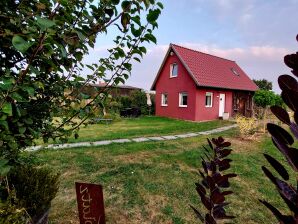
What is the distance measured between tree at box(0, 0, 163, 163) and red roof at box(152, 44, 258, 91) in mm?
17902

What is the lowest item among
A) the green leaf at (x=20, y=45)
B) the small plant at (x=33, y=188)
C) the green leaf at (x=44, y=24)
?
the small plant at (x=33, y=188)

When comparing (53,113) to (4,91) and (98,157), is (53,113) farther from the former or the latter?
(98,157)

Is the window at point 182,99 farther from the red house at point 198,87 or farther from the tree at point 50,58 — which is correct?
the tree at point 50,58

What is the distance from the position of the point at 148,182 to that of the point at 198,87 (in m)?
15.6

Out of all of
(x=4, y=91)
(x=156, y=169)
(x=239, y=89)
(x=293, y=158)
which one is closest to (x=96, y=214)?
(x=4, y=91)

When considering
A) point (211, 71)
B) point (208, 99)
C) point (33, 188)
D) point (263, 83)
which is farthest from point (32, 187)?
point (263, 83)

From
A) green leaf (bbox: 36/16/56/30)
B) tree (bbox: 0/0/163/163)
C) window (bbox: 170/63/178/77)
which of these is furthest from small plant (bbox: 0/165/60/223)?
window (bbox: 170/63/178/77)

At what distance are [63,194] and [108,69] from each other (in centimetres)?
354

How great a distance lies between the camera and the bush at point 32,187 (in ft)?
9.37

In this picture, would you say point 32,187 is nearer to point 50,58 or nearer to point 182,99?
point 50,58

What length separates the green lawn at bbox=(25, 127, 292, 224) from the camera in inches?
178

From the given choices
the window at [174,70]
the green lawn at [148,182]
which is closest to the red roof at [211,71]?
the window at [174,70]

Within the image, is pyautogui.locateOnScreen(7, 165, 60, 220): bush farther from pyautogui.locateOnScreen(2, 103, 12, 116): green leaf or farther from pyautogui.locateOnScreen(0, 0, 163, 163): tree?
pyautogui.locateOnScreen(2, 103, 12, 116): green leaf

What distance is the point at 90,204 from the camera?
2332mm
